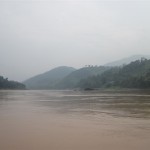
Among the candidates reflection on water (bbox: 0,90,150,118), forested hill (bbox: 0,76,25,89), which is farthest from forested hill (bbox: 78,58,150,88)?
reflection on water (bbox: 0,90,150,118)

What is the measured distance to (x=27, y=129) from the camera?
547 inches

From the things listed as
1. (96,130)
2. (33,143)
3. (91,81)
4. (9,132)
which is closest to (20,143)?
(33,143)

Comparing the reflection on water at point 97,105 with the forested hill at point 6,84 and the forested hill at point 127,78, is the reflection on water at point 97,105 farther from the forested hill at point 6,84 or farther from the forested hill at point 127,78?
the forested hill at point 6,84

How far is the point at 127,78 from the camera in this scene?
115375mm

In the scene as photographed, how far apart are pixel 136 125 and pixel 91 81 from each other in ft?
426

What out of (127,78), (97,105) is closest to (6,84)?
(127,78)

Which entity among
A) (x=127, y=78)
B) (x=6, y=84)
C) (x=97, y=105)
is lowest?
(x=97, y=105)

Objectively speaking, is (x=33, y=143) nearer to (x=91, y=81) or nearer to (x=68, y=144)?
(x=68, y=144)

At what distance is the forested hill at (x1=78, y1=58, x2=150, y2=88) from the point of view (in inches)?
3919

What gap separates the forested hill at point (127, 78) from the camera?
99550 mm

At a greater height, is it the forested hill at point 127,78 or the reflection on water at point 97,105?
the forested hill at point 127,78

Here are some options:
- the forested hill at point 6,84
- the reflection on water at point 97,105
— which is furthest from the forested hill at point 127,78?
the reflection on water at point 97,105

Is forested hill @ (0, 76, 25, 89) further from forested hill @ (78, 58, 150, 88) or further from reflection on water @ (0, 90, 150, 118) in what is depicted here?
reflection on water @ (0, 90, 150, 118)

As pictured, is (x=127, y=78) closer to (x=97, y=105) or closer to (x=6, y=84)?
(x=6, y=84)
